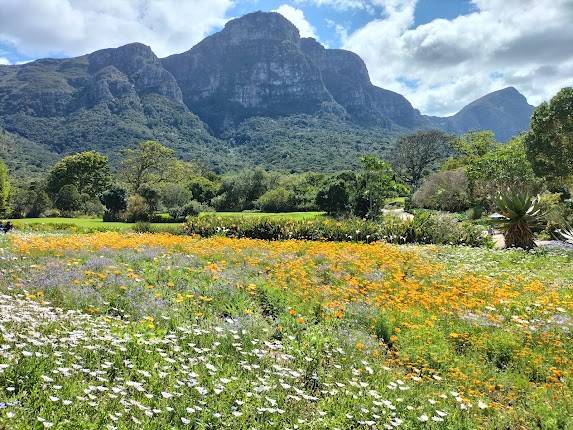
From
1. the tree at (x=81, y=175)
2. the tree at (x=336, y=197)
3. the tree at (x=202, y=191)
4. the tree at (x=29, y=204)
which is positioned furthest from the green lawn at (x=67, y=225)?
the tree at (x=81, y=175)

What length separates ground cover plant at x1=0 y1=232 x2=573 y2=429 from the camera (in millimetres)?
4160

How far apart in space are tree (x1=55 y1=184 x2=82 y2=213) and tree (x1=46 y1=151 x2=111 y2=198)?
23.3 ft

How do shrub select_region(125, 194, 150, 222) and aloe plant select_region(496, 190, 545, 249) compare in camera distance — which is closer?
aloe plant select_region(496, 190, 545, 249)

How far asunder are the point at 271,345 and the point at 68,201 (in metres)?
59.1

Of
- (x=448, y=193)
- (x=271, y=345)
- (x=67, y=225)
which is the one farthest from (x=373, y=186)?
(x=271, y=345)

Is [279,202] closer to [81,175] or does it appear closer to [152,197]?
[152,197]

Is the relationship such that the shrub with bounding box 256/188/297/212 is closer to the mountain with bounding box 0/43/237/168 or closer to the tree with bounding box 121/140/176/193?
the tree with bounding box 121/140/176/193

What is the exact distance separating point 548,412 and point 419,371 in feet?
4.80

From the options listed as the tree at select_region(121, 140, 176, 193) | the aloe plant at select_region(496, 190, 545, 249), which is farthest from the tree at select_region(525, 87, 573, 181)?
the tree at select_region(121, 140, 176, 193)

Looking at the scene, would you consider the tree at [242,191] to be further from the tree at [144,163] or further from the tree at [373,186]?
the tree at [373,186]

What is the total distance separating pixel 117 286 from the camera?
7.91 meters

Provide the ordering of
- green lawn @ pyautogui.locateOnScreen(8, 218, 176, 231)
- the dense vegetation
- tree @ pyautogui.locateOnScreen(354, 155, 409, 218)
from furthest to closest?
the dense vegetation < tree @ pyautogui.locateOnScreen(354, 155, 409, 218) < green lawn @ pyautogui.locateOnScreen(8, 218, 176, 231)

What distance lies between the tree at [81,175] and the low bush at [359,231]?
51.8 meters

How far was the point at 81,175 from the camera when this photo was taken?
6844cm
